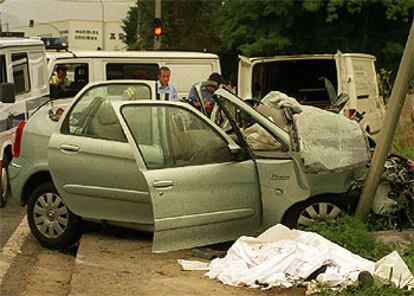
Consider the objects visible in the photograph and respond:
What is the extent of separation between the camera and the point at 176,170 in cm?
686

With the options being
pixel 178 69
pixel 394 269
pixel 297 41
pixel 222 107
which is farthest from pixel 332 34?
pixel 394 269

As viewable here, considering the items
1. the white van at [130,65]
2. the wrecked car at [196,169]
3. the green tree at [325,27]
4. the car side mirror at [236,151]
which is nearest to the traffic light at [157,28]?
the green tree at [325,27]

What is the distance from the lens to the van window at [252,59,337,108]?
13633 mm

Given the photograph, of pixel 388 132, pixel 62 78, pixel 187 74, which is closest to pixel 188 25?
pixel 187 74

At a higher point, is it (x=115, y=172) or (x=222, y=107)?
(x=222, y=107)

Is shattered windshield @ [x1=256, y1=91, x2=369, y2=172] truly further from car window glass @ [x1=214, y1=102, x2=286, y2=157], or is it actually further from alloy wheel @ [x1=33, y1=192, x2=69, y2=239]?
alloy wheel @ [x1=33, y1=192, x2=69, y2=239]

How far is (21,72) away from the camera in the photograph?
10.9 metres

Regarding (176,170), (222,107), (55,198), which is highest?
(222,107)

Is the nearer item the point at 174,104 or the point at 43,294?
the point at 43,294

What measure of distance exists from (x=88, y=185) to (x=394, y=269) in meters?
3.12

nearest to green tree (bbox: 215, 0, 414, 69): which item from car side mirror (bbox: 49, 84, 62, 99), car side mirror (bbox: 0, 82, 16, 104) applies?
car side mirror (bbox: 49, 84, 62, 99)

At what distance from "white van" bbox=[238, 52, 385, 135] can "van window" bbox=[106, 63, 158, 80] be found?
160cm

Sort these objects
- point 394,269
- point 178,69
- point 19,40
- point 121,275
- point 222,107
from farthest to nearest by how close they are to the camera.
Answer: point 178,69 < point 19,40 < point 222,107 < point 121,275 < point 394,269

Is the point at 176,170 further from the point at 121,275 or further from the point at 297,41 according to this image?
the point at 297,41
